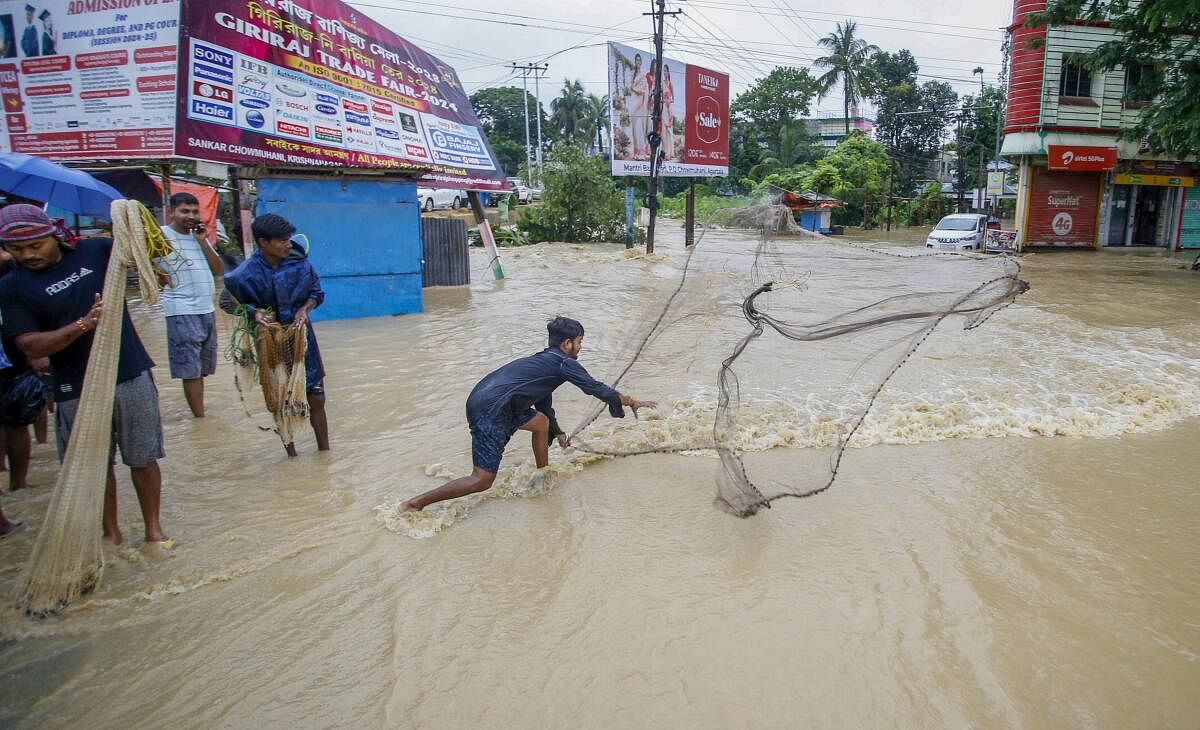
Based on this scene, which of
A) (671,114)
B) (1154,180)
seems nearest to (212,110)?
(671,114)

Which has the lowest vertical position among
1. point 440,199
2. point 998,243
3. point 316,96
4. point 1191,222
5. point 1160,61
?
point 998,243

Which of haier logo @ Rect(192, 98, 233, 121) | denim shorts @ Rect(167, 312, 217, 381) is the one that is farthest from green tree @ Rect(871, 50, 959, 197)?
denim shorts @ Rect(167, 312, 217, 381)

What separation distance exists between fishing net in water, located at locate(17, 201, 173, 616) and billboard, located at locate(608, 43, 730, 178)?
18.9m

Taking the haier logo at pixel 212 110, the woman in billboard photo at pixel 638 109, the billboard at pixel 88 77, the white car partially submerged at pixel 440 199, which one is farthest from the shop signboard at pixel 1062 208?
the billboard at pixel 88 77

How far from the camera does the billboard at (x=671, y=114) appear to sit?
2108cm

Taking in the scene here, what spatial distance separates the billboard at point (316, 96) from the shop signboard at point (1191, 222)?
22.4 metres

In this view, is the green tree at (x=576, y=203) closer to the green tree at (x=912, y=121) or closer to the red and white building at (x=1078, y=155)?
the red and white building at (x=1078, y=155)

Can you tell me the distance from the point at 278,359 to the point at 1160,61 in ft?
70.6

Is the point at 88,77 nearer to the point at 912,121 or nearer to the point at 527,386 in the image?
the point at 527,386

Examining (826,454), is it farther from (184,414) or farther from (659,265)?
(659,265)

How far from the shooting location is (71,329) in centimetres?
312

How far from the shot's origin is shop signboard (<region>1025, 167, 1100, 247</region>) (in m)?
22.1

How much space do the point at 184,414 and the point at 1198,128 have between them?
18.7 metres

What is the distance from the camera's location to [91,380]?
10.3 feet
